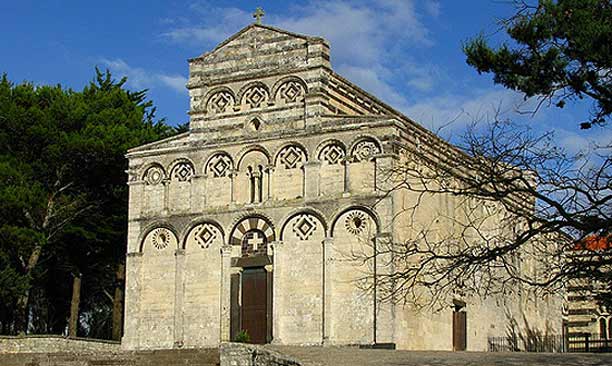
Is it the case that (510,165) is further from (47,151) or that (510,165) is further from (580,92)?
(47,151)

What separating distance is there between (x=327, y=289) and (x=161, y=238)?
21.0 ft

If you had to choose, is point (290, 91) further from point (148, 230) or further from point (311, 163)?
point (148, 230)

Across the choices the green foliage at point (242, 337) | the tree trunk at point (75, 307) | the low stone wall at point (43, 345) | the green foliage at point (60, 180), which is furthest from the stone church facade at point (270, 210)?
the tree trunk at point (75, 307)

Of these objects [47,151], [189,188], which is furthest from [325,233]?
[47,151]

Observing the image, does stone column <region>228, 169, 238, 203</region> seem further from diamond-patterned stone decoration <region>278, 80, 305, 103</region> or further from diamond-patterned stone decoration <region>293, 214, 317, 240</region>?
diamond-patterned stone decoration <region>278, 80, 305, 103</region>

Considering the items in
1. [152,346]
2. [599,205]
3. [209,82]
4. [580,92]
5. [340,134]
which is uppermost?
[209,82]

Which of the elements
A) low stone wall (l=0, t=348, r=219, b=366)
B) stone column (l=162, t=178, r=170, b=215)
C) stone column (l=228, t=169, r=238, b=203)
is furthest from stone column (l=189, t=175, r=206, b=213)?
low stone wall (l=0, t=348, r=219, b=366)

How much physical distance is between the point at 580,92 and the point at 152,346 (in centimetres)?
2072

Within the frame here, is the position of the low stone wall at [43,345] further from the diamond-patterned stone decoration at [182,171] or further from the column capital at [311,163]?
the column capital at [311,163]

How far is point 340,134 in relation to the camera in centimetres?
3266

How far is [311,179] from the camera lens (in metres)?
32.9

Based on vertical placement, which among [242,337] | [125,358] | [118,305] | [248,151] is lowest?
[125,358]

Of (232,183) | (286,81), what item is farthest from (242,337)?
(286,81)

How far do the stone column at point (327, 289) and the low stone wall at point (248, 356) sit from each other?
671 centimetres
